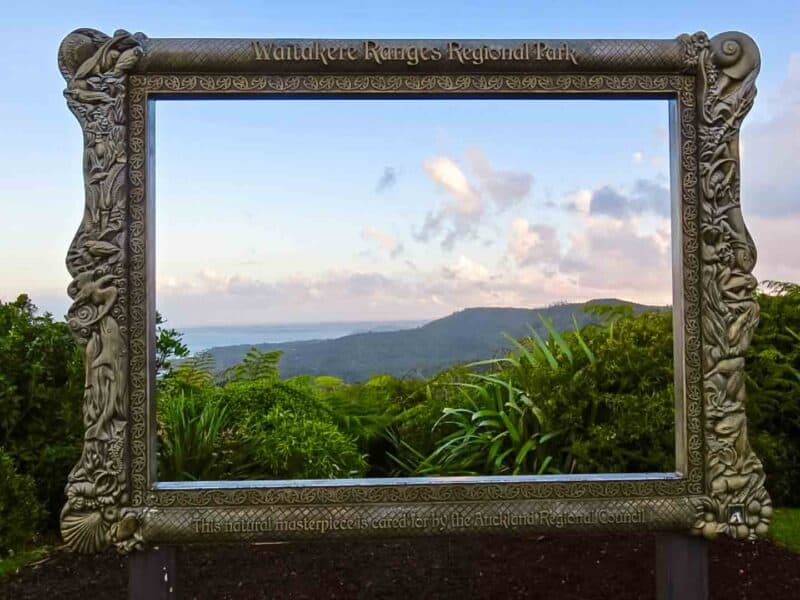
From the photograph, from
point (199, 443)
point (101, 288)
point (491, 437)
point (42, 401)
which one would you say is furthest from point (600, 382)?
point (42, 401)

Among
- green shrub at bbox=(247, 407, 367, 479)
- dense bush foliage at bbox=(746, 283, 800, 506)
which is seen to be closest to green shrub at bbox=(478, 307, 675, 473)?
green shrub at bbox=(247, 407, 367, 479)

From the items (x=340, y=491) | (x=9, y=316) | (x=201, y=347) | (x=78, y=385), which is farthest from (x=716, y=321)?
(x=9, y=316)

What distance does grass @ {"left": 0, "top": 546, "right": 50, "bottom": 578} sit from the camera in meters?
5.02

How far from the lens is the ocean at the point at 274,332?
15.0 feet

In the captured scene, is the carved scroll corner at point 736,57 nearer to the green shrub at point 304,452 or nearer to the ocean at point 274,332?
the ocean at point 274,332

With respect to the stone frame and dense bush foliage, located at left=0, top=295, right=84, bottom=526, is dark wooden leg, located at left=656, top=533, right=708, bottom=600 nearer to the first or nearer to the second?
the stone frame

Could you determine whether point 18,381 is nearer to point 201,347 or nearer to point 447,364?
point 201,347

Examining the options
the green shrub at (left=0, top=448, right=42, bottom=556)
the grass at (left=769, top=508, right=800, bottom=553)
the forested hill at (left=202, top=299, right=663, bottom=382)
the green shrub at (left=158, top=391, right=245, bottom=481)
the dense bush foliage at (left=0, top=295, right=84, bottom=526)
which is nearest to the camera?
the green shrub at (left=158, top=391, right=245, bottom=481)

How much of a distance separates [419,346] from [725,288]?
171 centimetres

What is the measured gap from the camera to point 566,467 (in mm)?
4582

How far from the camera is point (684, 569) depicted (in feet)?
13.8

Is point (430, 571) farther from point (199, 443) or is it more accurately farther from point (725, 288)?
point (725, 288)

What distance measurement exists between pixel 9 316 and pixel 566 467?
13.8 feet

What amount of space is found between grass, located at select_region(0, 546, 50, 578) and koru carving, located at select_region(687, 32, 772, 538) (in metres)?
4.23
